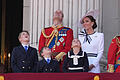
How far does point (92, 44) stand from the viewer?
5.04m

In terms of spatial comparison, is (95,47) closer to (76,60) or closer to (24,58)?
(76,60)

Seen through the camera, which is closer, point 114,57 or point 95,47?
point 114,57

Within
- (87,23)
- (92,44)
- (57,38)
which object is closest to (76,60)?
(92,44)

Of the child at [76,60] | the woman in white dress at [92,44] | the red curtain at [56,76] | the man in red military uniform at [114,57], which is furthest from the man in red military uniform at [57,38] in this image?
the red curtain at [56,76]

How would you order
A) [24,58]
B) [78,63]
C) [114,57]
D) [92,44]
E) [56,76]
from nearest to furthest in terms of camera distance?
[56,76], [78,63], [24,58], [114,57], [92,44]

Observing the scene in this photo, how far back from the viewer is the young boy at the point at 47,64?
460 centimetres

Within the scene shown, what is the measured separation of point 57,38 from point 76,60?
26.8 inches

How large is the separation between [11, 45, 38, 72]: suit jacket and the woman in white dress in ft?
2.86

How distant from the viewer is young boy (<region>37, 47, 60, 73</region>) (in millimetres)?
4598

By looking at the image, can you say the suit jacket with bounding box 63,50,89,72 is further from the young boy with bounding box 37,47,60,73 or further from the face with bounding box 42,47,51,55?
the face with bounding box 42,47,51,55

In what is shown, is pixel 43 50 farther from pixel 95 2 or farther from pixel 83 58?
pixel 95 2

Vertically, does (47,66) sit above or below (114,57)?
below

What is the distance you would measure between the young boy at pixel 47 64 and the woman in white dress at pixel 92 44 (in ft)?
2.02

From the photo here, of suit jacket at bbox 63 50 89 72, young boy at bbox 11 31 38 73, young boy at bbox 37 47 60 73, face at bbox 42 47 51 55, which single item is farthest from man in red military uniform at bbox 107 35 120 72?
young boy at bbox 11 31 38 73
